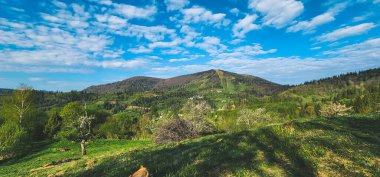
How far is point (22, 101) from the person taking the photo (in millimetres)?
83688

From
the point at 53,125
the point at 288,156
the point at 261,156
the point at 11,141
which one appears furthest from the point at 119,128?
the point at 288,156

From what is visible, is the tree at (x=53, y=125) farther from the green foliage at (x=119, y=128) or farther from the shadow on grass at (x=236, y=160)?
the shadow on grass at (x=236, y=160)

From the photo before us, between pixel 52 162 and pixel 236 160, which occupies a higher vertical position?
pixel 236 160

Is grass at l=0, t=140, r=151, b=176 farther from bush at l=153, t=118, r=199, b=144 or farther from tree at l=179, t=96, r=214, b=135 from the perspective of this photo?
tree at l=179, t=96, r=214, b=135

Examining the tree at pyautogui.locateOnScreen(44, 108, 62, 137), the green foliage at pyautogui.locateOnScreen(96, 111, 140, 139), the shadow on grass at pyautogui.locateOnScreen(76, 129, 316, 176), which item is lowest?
the green foliage at pyautogui.locateOnScreen(96, 111, 140, 139)

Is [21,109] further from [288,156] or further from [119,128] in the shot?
[288,156]

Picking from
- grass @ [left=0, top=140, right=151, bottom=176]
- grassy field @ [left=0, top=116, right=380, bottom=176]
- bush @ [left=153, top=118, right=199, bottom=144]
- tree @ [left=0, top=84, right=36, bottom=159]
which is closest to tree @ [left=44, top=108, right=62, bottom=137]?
tree @ [left=0, top=84, right=36, bottom=159]

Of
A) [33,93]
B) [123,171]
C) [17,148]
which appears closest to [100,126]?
[33,93]

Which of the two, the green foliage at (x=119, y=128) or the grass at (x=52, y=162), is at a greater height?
the grass at (x=52, y=162)

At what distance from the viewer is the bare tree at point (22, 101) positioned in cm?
8350

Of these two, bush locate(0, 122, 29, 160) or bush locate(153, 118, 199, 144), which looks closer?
bush locate(0, 122, 29, 160)

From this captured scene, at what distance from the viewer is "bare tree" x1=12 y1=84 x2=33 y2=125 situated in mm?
83500

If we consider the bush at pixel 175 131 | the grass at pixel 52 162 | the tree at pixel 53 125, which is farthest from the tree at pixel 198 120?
the tree at pixel 53 125

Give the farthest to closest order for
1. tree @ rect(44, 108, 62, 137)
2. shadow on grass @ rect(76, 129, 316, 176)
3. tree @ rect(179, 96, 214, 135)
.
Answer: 1. tree @ rect(44, 108, 62, 137)
2. tree @ rect(179, 96, 214, 135)
3. shadow on grass @ rect(76, 129, 316, 176)
